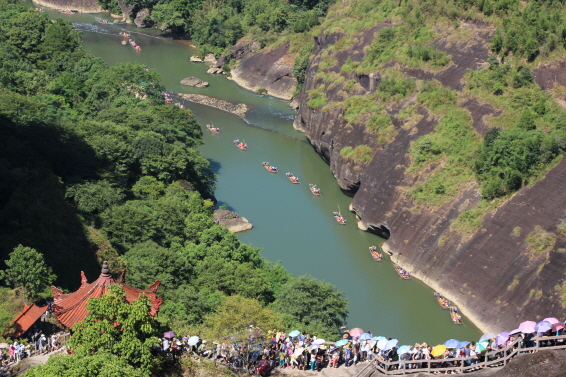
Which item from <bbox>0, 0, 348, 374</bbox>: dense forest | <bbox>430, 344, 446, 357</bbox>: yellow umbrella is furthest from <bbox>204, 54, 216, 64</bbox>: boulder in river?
<bbox>430, 344, 446, 357</bbox>: yellow umbrella

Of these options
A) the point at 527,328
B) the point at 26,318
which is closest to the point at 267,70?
the point at 26,318

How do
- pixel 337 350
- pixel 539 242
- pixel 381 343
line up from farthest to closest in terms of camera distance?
1. pixel 539 242
2. pixel 337 350
3. pixel 381 343

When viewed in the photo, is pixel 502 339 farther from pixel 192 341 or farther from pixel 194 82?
pixel 194 82

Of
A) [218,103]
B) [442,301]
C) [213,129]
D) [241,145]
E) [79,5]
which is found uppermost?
[442,301]

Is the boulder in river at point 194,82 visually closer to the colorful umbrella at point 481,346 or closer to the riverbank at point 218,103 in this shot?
the riverbank at point 218,103

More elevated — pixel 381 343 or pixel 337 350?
pixel 381 343

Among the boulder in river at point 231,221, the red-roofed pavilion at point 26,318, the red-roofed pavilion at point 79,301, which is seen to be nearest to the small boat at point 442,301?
the boulder in river at point 231,221

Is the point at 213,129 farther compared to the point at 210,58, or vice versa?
the point at 210,58
